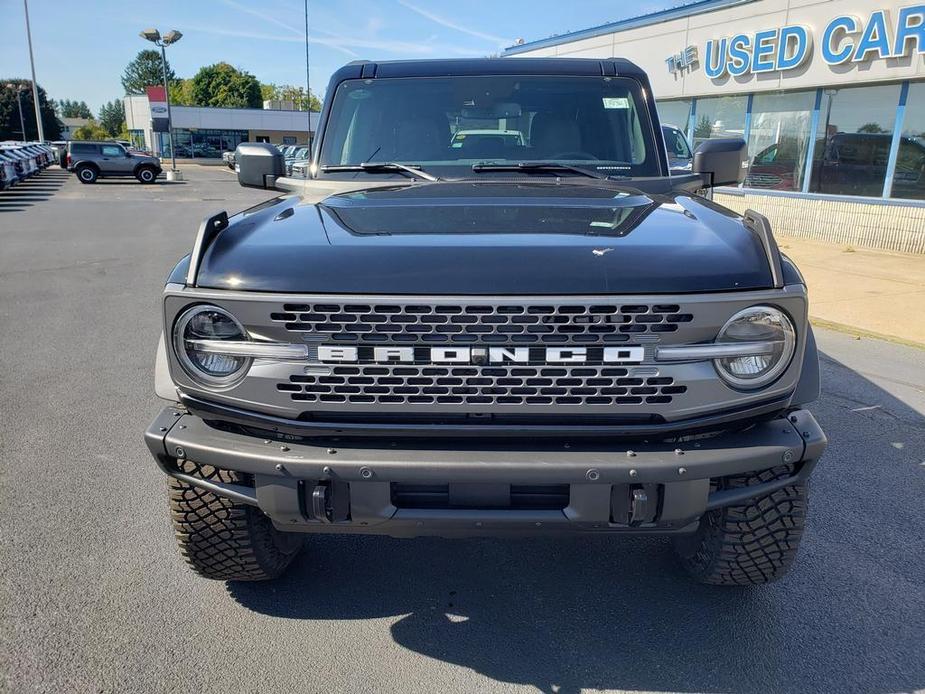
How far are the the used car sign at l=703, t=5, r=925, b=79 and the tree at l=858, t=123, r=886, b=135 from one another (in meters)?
1.09

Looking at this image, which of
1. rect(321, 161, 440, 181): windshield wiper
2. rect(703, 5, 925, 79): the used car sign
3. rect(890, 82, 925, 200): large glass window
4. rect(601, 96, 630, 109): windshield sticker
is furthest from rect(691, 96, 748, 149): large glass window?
rect(321, 161, 440, 181): windshield wiper

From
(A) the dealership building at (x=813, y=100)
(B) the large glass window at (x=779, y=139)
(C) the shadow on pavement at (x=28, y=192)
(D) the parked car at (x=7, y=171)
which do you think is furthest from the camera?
(D) the parked car at (x=7, y=171)

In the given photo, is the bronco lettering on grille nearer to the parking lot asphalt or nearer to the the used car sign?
the parking lot asphalt

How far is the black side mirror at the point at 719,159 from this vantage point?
12.5 feet

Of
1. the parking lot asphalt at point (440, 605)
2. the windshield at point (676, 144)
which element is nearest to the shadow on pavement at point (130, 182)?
the windshield at point (676, 144)

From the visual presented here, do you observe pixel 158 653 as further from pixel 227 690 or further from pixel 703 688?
pixel 703 688

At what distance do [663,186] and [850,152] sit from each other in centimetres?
1134

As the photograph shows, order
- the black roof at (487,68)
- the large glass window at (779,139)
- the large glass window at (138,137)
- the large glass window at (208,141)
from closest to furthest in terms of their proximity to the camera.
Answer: the black roof at (487,68) < the large glass window at (779,139) < the large glass window at (208,141) < the large glass window at (138,137)

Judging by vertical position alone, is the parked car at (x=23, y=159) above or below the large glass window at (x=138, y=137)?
below

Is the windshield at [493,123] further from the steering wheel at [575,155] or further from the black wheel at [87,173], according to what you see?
the black wheel at [87,173]

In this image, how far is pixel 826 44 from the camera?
41.5 feet

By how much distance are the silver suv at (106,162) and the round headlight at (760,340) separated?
34156 millimetres

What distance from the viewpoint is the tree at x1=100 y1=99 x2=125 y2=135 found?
404 ft

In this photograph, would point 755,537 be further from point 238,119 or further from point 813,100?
point 238,119
